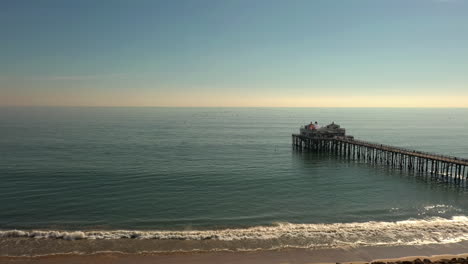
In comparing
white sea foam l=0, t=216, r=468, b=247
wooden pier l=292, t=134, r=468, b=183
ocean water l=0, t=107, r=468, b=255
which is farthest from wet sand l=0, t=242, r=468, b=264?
wooden pier l=292, t=134, r=468, b=183

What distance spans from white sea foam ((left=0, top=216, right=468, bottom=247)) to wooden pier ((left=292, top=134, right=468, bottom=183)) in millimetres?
18720

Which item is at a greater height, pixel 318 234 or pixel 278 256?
pixel 318 234

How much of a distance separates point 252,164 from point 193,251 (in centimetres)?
3182

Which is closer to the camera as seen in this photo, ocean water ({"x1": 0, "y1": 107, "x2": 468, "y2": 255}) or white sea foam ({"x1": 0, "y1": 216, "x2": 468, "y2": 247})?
white sea foam ({"x1": 0, "y1": 216, "x2": 468, "y2": 247})

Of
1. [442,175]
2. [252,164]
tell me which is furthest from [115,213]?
[442,175]

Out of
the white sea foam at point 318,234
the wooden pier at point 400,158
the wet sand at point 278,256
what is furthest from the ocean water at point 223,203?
the wooden pier at point 400,158

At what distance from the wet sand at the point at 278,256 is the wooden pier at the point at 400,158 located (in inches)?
943

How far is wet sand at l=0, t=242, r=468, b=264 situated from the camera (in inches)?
821

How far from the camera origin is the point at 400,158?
167 ft

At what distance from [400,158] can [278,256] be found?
36.9 metres

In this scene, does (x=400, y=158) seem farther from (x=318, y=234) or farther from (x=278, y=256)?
(x=278, y=256)

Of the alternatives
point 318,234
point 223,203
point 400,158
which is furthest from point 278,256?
point 400,158

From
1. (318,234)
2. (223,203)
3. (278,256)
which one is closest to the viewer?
(278,256)

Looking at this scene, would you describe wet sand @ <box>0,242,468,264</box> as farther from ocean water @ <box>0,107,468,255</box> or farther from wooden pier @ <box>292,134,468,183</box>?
wooden pier @ <box>292,134,468,183</box>
